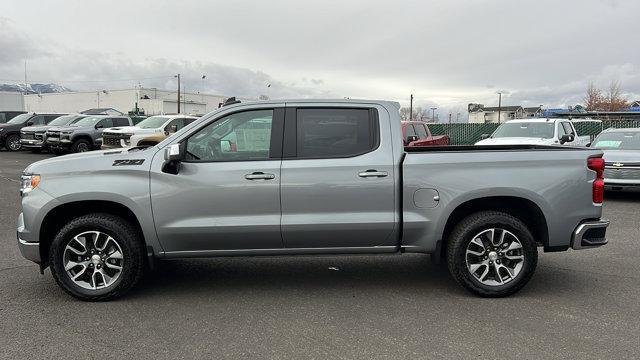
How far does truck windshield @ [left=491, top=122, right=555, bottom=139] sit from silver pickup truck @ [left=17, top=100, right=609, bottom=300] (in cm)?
929

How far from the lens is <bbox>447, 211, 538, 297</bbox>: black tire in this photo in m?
4.82

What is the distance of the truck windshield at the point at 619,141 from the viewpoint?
36.3 feet

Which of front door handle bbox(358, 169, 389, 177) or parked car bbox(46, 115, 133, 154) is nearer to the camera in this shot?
front door handle bbox(358, 169, 389, 177)

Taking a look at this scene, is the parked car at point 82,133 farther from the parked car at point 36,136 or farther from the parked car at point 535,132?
the parked car at point 535,132

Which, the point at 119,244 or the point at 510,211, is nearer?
the point at 119,244

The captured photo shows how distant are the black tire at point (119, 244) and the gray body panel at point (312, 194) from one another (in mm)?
174

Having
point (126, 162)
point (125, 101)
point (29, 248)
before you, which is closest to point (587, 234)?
point (126, 162)

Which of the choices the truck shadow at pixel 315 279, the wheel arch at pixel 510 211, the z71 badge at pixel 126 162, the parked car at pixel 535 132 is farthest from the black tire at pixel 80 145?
the wheel arch at pixel 510 211

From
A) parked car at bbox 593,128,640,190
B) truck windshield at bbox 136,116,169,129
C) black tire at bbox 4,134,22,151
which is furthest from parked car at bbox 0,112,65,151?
parked car at bbox 593,128,640,190

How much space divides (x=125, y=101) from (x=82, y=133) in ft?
229

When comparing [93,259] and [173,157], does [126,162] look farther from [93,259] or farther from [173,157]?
[93,259]

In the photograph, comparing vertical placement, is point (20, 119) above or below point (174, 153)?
above

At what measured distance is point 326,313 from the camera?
178 inches

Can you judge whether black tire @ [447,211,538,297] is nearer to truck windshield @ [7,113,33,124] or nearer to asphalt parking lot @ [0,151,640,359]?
asphalt parking lot @ [0,151,640,359]
